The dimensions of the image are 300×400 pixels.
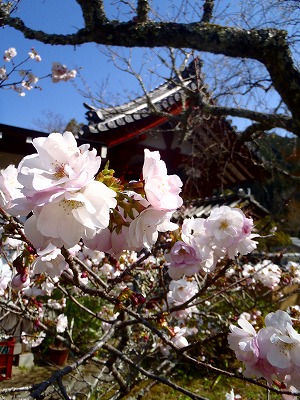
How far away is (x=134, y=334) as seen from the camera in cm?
342

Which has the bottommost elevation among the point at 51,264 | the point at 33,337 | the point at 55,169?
the point at 33,337

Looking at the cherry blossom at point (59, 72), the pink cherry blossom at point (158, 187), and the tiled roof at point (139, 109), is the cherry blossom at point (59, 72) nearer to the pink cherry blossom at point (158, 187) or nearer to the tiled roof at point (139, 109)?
the tiled roof at point (139, 109)

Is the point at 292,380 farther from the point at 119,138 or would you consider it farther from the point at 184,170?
the point at 184,170

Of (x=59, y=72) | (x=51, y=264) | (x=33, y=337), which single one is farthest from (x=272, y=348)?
(x=59, y=72)

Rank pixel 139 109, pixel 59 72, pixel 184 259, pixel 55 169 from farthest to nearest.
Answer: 1. pixel 139 109
2. pixel 59 72
3. pixel 184 259
4. pixel 55 169

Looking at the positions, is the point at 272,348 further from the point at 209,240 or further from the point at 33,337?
the point at 33,337

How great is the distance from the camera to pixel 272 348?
982 mm

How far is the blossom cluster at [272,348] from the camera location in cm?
96

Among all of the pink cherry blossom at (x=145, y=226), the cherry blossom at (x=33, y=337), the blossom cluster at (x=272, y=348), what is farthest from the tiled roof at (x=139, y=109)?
the pink cherry blossom at (x=145, y=226)

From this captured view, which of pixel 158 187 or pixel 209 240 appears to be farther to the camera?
pixel 209 240

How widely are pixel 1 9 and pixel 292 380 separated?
14.8ft

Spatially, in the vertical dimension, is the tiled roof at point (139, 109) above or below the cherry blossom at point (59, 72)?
below

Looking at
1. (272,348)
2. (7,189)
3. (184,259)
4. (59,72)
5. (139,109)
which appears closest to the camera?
(7,189)

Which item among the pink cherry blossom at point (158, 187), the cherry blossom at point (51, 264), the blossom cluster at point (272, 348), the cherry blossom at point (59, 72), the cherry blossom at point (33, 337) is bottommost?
the cherry blossom at point (33, 337)
